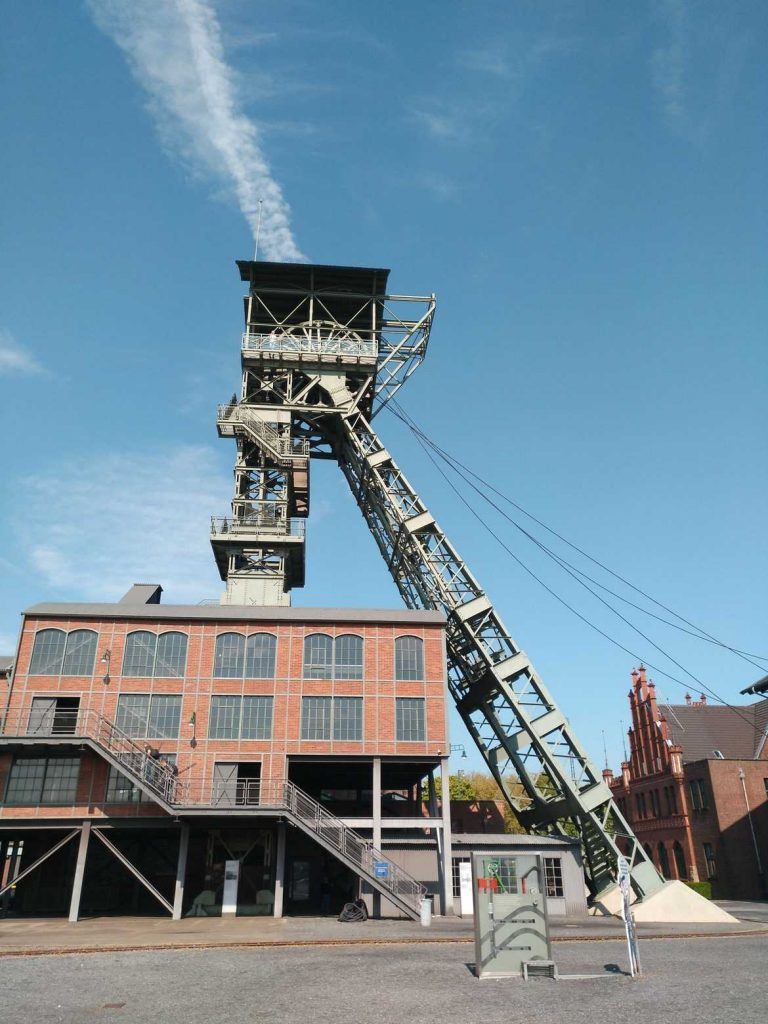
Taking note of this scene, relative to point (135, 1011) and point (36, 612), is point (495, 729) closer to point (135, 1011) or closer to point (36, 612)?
point (36, 612)

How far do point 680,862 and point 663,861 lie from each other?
5.32 ft

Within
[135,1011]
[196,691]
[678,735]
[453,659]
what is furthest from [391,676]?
[678,735]

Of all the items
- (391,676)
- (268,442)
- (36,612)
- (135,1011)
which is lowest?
(135,1011)

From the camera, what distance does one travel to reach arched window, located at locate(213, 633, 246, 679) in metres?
26.7

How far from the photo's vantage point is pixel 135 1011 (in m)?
10.1

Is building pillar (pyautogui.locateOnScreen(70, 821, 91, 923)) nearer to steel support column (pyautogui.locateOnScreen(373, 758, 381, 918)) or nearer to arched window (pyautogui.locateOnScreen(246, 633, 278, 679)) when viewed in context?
arched window (pyautogui.locateOnScreen(246, 633, 278, 679))

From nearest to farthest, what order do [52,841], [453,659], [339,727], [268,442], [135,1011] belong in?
[135,1011] < [339,727] < [52,841] < [453,659] < [268,442]

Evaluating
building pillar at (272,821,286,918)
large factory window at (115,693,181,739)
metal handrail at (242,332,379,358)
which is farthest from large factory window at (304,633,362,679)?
metal handrail at (242,332,379,358)

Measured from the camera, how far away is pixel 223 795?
982 inches

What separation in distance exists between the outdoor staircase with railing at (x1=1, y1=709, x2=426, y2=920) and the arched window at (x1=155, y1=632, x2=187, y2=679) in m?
2.42

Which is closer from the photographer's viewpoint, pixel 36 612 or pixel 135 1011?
pixel 135 1011

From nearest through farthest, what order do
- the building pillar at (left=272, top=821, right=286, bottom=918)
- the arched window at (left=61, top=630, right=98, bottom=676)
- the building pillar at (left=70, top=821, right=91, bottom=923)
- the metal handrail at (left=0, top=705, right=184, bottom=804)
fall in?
1. the building pillar at (left=70, top=821, right=91, bottom=923)
2. the metal handrail at (left=0, top=705, right=184, bottom=804)
3. the building pillar at (left=272, top=821, right=286, bottom=918)
4. the arched window at (left=61, top=630, right=98, bottom=676)

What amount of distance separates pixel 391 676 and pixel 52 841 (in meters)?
15.1

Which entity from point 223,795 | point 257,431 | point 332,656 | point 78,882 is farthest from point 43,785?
point 257,431
